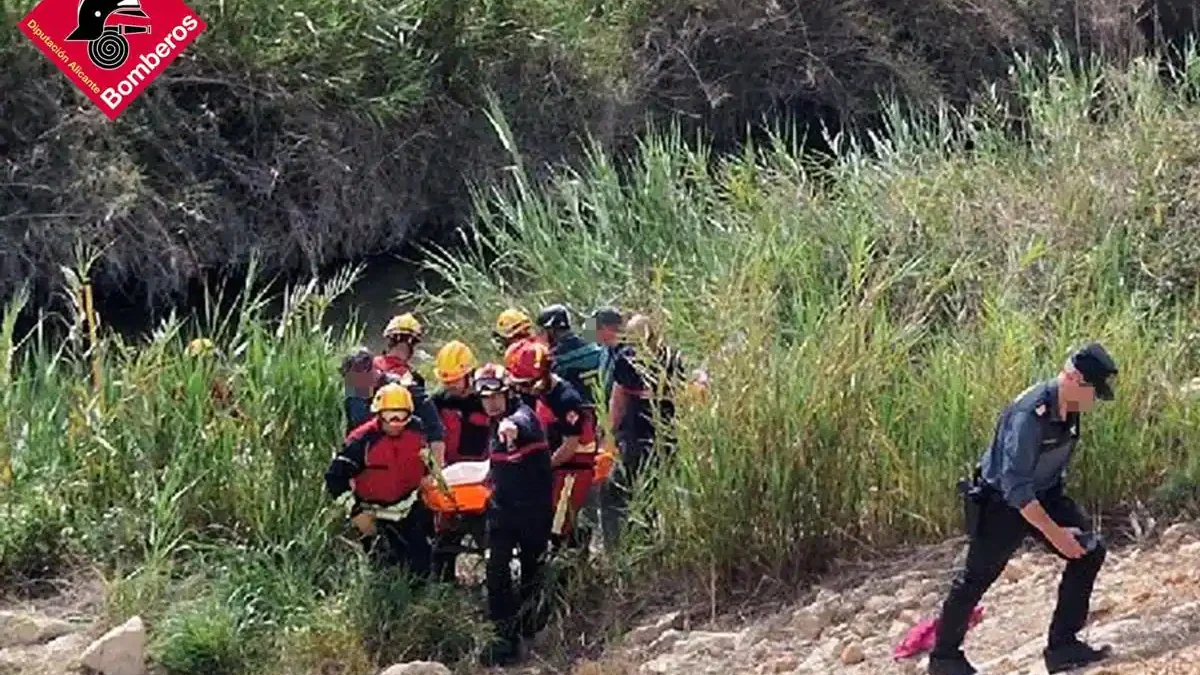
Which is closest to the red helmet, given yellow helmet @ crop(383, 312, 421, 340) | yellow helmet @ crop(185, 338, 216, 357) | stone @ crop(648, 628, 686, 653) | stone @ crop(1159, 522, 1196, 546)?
yellow helmet @ crop(383, 312, 421, 340)

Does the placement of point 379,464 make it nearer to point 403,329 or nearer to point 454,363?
point 454,363

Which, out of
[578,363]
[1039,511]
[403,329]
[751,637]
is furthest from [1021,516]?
[403,329]

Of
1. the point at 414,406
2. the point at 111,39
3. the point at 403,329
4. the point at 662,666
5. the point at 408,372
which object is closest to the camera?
the point at 662,666

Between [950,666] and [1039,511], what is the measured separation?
2.30 ft

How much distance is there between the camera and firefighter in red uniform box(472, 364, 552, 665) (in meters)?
7.26

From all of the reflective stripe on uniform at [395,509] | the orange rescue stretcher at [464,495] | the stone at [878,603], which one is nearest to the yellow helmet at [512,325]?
the orange rescue stretcher at [464,495]

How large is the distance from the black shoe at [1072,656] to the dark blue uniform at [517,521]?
2135 millimetres

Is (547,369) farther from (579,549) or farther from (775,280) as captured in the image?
(775,280)

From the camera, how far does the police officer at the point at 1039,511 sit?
5902 millimetres

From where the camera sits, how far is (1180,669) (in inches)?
229

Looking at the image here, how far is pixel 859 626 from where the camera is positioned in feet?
23.5

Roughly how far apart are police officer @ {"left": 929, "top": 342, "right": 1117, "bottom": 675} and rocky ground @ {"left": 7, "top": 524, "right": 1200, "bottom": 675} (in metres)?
0.22

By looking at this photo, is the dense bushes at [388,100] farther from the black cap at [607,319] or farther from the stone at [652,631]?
the stone at [652,631]

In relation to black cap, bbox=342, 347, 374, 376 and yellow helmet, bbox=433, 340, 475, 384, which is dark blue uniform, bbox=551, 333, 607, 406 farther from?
black cap, bbox=342, 347, 374, 376
